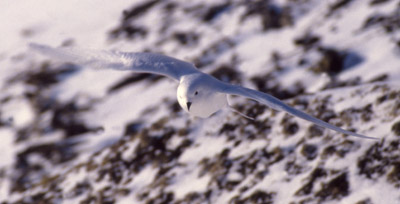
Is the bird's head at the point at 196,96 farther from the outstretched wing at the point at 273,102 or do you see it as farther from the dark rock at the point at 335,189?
the dark rock at the point at 335,189

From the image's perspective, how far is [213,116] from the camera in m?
6.11

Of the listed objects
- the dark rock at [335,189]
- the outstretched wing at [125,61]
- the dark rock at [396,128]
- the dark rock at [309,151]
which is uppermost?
the outstretched wing at [125,61]

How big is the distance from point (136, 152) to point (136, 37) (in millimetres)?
2192

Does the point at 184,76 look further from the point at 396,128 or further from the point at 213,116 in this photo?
the point at 396,128

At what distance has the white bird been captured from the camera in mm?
4148

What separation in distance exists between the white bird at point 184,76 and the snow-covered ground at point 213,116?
3.56 ft

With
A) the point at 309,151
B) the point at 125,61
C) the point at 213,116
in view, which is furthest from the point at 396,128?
the point at 125,61

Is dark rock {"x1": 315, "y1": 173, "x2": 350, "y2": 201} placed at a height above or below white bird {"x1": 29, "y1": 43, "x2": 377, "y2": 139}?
below

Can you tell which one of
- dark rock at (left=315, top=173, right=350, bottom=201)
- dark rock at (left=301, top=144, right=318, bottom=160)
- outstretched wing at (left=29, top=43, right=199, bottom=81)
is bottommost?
dark rock at (left=315, top=173, right=350, bottom=201)

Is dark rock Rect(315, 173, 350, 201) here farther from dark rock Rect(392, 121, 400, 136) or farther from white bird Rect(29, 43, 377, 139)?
white bird Rect(29, 43, 377, 139)

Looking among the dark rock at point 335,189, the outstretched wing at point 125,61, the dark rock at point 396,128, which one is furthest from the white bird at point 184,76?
the dark rock at point 396,128

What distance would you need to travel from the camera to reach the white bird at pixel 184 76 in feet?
13.6

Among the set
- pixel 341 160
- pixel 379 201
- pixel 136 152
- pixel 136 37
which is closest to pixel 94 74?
pixel 136 37

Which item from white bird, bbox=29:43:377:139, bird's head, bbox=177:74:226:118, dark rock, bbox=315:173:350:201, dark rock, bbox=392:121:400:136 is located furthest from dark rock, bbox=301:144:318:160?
bird's head, bbox=177:74:226:118
